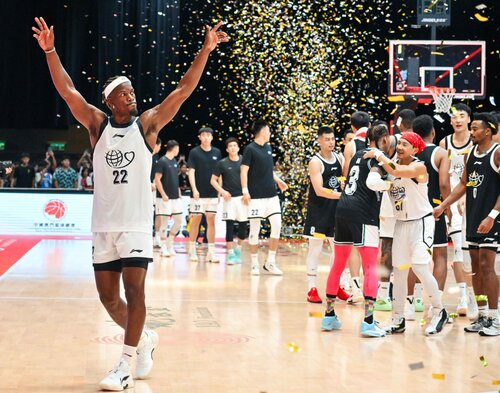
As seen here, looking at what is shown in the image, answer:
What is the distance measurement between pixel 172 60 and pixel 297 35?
11.0 ft

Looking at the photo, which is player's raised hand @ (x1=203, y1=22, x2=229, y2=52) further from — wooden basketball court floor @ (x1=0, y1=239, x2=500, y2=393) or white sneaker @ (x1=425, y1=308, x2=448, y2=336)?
white sneaker @ (x1=425, y1=308, x2=448, y2=336)

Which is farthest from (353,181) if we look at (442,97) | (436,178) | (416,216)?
(442,97)

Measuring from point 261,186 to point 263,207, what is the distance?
0.98 ft

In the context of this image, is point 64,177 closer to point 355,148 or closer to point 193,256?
point 193,256

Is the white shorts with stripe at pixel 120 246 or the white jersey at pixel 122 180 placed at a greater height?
the white jersey at pixel 122 180

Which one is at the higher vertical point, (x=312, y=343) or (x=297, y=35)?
(x=297, y=35)

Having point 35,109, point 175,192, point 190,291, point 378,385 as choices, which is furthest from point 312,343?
point 35,109

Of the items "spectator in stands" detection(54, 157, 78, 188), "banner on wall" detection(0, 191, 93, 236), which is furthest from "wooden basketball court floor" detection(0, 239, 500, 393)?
"spectator in stands" detection(54, 157, 78, 188)

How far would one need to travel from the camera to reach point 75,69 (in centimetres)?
2233

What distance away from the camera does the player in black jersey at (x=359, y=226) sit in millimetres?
7746

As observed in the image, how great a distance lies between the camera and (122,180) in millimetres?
5539

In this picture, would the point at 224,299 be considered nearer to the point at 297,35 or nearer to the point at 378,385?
the point at 378,385

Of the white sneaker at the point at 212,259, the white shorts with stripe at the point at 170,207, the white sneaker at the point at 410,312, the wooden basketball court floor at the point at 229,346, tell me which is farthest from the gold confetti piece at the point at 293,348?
the white shorts with stripe at the point at 170,207

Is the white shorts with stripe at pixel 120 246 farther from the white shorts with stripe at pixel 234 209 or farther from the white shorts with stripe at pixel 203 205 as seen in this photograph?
the white shorts with stripe at pixel 203 205
